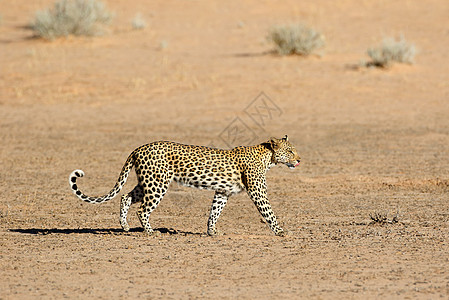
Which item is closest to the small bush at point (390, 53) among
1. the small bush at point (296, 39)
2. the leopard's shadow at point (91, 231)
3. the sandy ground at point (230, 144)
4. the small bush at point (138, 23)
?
the sandy ground at point (230, 144)

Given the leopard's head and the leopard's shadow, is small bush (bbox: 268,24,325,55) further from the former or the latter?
the leopard's shadow

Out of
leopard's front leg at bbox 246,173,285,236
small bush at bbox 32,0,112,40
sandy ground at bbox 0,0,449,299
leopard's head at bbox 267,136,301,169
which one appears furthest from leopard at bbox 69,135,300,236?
small bush at bbox 32,0,112,40

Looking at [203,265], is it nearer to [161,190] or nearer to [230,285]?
[230,285]

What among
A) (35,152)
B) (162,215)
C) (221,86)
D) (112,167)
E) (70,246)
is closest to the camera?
(70,246)

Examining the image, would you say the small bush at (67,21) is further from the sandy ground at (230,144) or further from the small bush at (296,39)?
the small bush at (296,39)

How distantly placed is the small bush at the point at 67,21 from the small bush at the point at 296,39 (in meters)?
7.18

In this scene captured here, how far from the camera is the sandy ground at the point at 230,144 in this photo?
792cm

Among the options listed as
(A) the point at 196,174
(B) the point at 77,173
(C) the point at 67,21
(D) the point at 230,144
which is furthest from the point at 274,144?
(C) the point at 67,21

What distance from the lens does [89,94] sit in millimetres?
23281

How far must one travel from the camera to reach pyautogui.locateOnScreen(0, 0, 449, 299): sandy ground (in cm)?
792

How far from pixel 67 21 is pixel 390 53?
1189 cm

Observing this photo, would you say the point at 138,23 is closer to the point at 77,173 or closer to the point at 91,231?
the point at 91,231

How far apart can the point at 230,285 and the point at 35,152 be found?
10.7 meters

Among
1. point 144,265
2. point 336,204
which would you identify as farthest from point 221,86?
point 144,265
